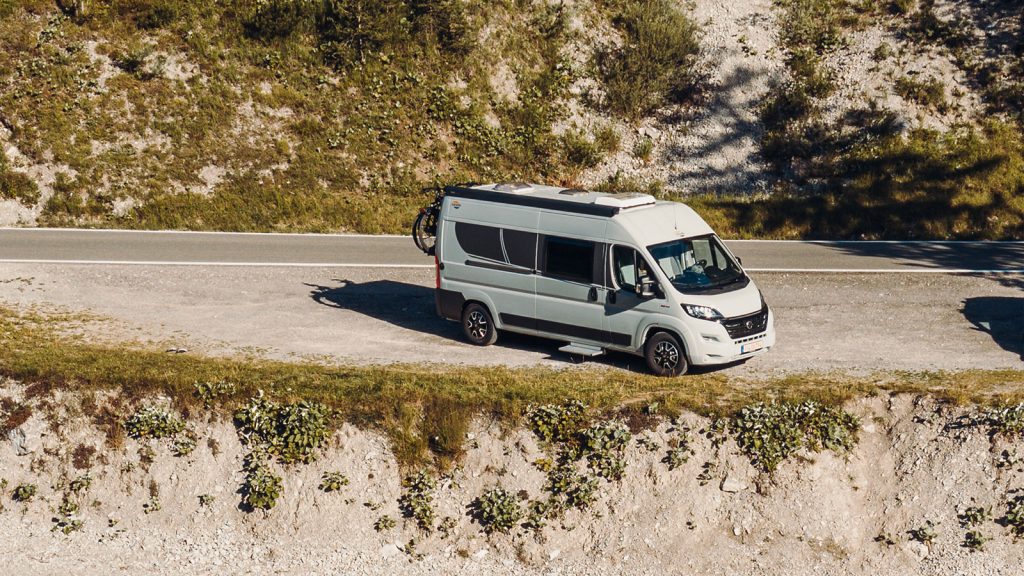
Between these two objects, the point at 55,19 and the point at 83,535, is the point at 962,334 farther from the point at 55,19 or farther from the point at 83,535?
the point at 55,19

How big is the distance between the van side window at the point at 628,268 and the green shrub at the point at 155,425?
21.7 ft

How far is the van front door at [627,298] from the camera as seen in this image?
1608 centimetres

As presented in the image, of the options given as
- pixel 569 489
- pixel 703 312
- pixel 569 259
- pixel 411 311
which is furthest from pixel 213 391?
pixel 703 312

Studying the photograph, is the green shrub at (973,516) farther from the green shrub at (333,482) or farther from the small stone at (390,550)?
the green shrub at (333,482)

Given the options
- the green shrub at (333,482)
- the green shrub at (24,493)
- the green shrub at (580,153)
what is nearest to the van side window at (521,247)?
the green shrub at (333,482)

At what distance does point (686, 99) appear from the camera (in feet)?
106

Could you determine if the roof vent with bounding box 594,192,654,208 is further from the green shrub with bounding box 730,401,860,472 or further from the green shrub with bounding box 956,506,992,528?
the green shrub with bounding box 956,506,992,528

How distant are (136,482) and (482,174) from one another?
16068 mm

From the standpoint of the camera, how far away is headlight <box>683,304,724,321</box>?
1573cm

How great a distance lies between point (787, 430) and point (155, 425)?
8752 mm

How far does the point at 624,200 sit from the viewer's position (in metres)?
16.8

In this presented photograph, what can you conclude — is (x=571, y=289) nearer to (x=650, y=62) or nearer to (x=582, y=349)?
(x=582, y=349)

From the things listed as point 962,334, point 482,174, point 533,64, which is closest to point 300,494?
point 962,334

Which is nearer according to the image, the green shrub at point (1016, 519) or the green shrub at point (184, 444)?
the green shrub at point (1016, 519)
